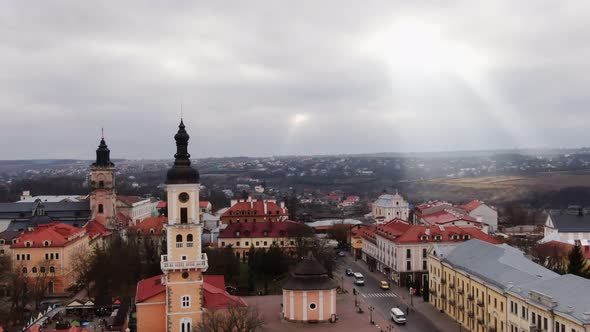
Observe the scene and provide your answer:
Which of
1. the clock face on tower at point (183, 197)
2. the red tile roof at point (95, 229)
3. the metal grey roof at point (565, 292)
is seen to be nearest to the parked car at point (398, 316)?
the metal grey roof at point (565, 292)

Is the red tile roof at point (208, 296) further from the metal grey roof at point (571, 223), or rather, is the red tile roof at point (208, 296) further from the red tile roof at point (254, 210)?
the metal grey roof at point (571, 223)

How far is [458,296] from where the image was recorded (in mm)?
47969

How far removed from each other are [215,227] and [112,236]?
66.5ft

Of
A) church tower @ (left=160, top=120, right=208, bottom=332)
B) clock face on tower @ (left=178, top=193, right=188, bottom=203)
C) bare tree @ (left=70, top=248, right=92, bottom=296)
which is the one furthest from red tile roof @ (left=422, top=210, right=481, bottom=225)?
clock face on tower @ (left=178, top=193, right=188, bottom=203)

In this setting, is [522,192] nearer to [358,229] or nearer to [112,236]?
[358,229]

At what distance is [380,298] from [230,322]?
24.0 meters

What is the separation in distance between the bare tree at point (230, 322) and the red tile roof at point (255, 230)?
1569 inches

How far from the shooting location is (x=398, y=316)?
1884 inches

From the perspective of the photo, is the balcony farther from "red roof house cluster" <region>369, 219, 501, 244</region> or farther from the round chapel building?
"red roof house cluster" <region>369, 219, 501, 244</region>

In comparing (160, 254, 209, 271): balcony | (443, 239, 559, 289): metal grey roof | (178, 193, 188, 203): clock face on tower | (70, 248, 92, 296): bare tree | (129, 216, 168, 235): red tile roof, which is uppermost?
(178, 193, 188, 203): clock face on tower

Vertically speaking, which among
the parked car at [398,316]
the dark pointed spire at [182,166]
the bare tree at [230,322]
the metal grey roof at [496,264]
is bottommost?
the parked car at [398,316]

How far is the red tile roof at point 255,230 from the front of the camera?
78938mm

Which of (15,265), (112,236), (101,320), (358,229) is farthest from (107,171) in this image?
(101,320)

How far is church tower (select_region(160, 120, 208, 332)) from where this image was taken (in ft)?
131
